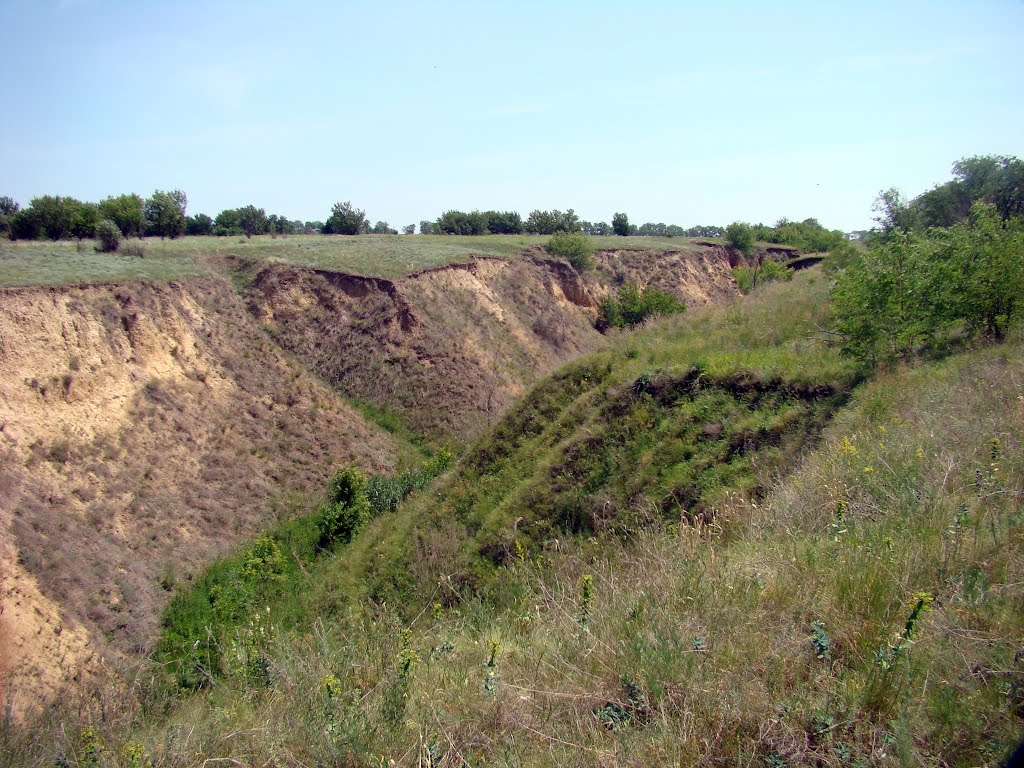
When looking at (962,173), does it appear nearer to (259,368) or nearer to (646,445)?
(646,445)

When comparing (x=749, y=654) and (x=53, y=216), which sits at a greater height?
(x=53, y=216)

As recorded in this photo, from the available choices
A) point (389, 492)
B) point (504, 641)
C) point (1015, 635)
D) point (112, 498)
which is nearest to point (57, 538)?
point (112, 498)

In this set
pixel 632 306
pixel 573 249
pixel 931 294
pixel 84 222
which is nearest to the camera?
pixel 931 294

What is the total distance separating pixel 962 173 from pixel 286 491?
39.2m

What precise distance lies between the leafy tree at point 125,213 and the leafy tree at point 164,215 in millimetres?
1242

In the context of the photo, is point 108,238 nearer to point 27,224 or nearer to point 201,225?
point 27,224

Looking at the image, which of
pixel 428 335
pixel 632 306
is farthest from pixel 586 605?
pixel 632 306

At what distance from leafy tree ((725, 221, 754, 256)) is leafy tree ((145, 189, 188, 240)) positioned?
43.4 metres

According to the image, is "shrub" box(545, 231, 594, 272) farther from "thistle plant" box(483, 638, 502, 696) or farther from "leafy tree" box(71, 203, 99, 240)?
"thistle plant" box(483, 638, 502, 696)

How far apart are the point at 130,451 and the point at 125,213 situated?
870 inches

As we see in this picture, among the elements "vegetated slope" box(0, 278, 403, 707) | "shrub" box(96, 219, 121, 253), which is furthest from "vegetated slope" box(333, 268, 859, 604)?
"shrub" box(96, 219, 121, 253)

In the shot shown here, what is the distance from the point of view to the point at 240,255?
3106 cm

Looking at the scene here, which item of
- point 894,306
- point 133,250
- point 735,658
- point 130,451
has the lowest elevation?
point 130,451

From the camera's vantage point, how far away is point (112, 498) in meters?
16.4
